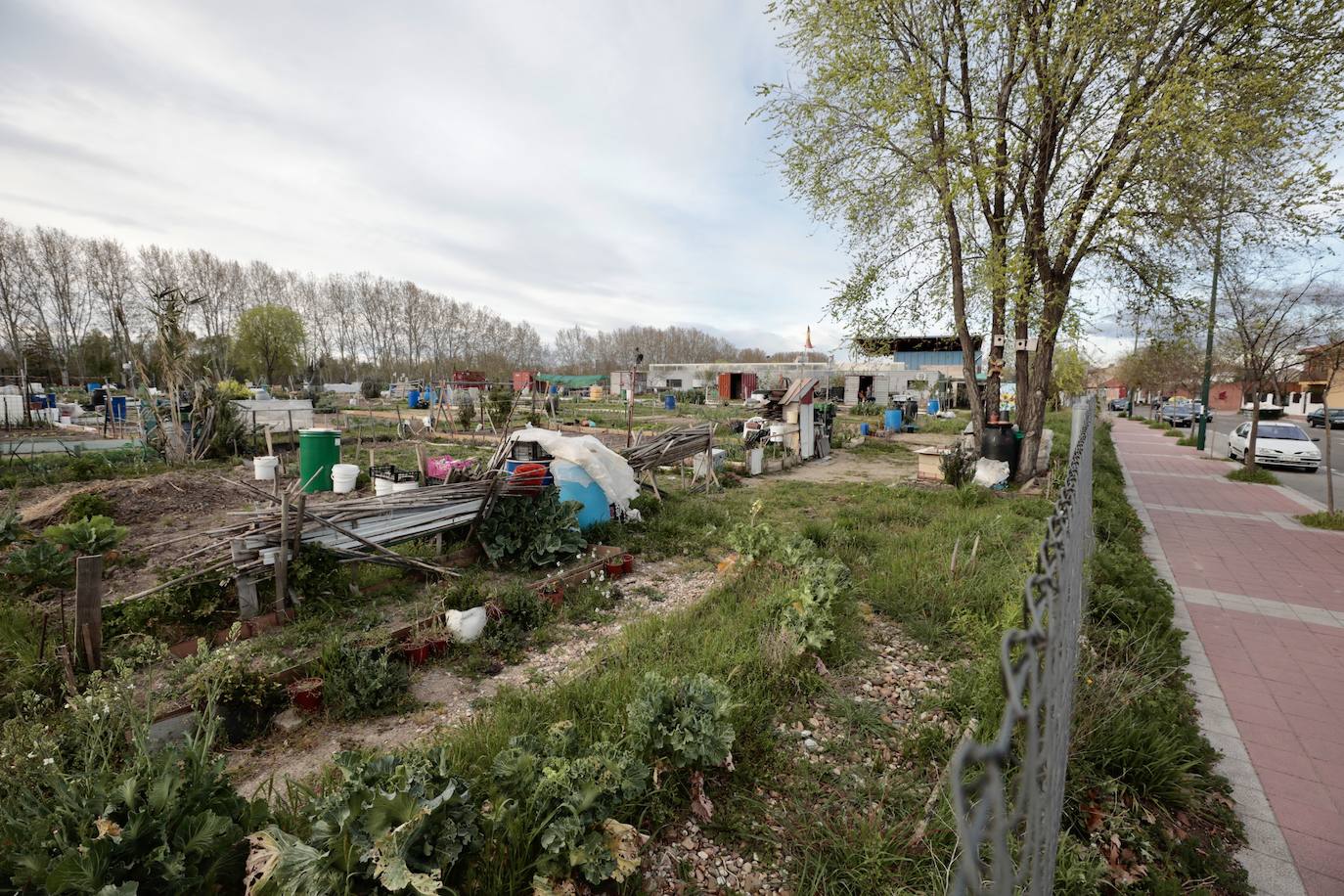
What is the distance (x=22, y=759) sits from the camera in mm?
2613

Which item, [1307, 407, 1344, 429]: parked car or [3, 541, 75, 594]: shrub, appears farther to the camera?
[1307, 407, 1344, 429]: parked car

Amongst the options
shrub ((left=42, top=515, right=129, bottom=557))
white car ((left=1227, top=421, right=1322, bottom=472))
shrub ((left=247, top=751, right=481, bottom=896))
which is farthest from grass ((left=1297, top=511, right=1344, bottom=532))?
shrub ((left=42, top=515, right=129, bottom=557))

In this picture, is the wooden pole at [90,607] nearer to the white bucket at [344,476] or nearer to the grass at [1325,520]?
the white bucket at [344,476]

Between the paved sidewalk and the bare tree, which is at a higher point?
the bare tree

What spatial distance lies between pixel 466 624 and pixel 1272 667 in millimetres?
6455

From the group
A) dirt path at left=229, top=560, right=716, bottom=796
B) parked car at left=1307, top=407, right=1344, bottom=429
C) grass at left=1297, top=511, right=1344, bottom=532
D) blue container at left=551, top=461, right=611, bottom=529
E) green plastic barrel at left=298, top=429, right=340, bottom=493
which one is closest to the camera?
dirt path at left=229, top=560, right=716, bottom=796

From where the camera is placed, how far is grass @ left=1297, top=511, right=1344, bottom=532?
8.22 m

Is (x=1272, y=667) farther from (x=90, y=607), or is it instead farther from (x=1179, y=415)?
(x=1179, y=415)

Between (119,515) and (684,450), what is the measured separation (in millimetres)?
8897

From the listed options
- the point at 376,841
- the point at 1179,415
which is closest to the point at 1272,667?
the point at 376,841

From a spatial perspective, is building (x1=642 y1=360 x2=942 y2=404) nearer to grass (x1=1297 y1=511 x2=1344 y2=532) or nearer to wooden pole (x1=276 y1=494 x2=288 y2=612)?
grass (x1=1297 y1=511 x2=1344 y2=532)

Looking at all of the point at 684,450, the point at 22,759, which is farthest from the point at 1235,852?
the point at 684,450

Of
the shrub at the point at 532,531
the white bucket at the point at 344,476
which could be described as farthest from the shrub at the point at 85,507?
the shrub at the point at 532,531

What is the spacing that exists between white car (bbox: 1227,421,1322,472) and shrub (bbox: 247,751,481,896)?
63.4ft
